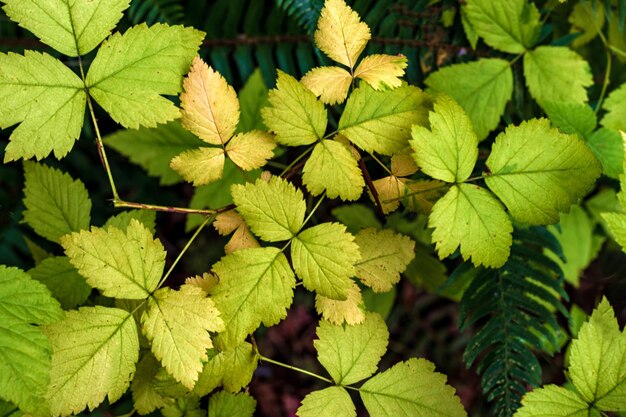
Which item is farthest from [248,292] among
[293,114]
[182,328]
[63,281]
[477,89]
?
[477,89]

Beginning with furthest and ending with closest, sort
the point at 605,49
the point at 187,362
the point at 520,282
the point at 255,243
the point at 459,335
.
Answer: the point at 459,335
the point at 605,49
the point at 520,282
the point at 255,243
the point at 187,362

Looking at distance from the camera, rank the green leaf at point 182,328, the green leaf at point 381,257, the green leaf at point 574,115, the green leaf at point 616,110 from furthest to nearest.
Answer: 1. the green leaf at point 616,110
2. the green leaf at point 574,115
3. the green leaf at point 381,257
4. the green leaf at point 182,328

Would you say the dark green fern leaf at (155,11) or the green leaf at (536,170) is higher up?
the dark green fern leaf at (155,11)

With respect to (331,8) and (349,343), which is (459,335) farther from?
(331,8)

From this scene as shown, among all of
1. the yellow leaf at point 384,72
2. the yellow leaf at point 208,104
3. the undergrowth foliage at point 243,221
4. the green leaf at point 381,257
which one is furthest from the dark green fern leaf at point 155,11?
the green leaf at point 381,257

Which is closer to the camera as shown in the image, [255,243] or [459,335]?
[255,243]

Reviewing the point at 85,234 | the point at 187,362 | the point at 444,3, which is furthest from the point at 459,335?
the point at 85,234

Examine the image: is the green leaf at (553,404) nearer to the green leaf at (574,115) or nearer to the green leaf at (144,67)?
the green leaf at (574,115)
